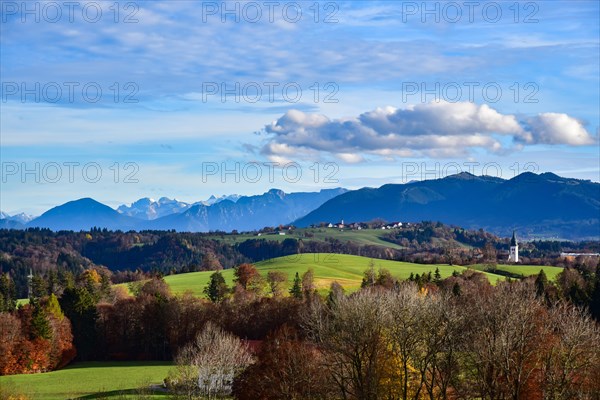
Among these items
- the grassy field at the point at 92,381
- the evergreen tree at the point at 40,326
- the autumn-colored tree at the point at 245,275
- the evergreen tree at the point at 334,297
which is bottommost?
the grassy field at the point at 92,381

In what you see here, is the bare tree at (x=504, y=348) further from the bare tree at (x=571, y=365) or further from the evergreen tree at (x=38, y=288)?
the evergreen tree at (x=38, y=288)

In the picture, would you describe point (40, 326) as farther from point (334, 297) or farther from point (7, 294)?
point (334, 297)

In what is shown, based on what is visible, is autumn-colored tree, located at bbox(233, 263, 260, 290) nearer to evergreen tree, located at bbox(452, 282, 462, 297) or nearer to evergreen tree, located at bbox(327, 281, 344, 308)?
evergreen tree, located at bbox(327, 281, 344, 308)

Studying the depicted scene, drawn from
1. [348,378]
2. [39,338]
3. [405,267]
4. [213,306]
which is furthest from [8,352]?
[405,267]

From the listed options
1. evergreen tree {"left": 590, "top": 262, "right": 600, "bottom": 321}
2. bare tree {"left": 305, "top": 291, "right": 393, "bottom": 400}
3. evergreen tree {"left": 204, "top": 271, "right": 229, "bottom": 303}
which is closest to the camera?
bare tree {"left": 305, "top": 291, "right": 393, "bottom": 400}

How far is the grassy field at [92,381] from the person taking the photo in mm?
78812

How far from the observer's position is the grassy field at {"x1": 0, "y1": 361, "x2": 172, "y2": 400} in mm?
78812

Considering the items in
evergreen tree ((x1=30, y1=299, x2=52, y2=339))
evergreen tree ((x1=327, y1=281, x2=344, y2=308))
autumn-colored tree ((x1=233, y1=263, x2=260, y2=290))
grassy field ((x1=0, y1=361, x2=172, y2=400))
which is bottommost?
grassy field ((x1=0, y1=361, x2=172, y2=400))

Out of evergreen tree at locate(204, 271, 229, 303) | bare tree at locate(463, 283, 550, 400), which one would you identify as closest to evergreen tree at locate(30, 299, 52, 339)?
evergreen tree at locate(204, 271, 229, 303)

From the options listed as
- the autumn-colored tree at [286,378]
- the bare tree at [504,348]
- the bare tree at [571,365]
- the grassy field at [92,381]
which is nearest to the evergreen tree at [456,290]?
the grassy field at [92,381]

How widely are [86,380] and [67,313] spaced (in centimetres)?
3269

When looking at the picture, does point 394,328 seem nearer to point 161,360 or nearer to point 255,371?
point 255,371

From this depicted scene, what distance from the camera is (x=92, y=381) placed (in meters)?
90.2

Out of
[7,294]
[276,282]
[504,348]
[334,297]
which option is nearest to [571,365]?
[504,348]
